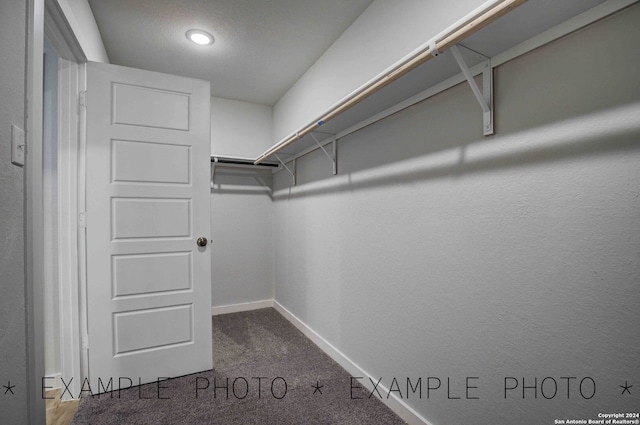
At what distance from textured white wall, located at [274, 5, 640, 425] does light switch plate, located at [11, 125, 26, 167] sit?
1547mm

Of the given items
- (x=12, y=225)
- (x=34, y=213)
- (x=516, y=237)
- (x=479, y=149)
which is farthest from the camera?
(x=479, y=149)

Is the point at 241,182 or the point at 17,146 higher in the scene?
the point at 241,182

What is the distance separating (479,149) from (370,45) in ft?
3.41

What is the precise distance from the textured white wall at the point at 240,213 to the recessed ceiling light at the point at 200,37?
3.32 feet

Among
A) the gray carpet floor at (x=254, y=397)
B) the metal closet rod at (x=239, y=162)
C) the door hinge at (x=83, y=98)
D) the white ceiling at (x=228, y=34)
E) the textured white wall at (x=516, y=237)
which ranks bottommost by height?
the gray carpet floor at (x=254, y=397)

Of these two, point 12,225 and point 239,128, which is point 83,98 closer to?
point 12,225

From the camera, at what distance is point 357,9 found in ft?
6.00

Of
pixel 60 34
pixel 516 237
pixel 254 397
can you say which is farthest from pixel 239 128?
pixel 516 237

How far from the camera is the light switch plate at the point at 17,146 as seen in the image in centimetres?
85

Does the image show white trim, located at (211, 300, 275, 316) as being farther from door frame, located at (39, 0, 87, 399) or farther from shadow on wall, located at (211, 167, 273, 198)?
door frame, located at (39, 0, 87, 399)

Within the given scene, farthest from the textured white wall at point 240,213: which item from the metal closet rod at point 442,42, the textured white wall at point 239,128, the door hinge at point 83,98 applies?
the metal closet rod at point 442,42

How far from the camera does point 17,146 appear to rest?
2.86ft

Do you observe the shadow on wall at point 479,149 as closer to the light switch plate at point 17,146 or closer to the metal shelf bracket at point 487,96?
the metal shelf bracket at point 487,96

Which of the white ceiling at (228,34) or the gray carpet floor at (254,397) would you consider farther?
the white ceiling at (228,34)
